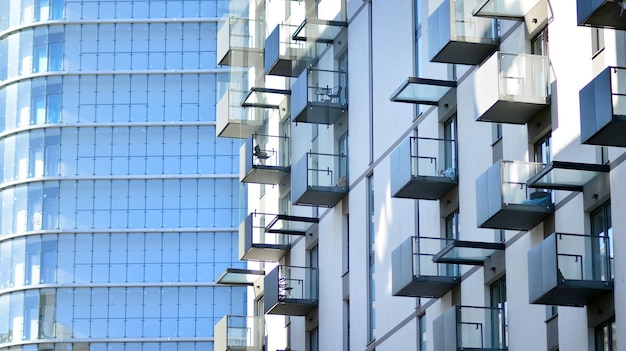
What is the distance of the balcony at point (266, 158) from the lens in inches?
1933

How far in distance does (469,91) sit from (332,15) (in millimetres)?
11477

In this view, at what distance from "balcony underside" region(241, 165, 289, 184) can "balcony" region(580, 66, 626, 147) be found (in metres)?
22.1

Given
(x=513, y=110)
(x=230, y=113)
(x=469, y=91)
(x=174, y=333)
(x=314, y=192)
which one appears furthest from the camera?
(x=174, y=333)

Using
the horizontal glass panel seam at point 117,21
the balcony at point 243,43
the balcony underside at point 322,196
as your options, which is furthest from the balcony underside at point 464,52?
the horizontal glass panel seam at point 117,21

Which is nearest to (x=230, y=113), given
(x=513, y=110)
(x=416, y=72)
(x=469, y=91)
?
(x=416, y=72)

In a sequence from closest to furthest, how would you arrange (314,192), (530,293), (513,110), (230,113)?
1. (530,293)
2. (513,110)
3. (314,192)
4. (230,113)

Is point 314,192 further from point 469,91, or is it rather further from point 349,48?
point 469,91

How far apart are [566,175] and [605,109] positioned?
2969 mm

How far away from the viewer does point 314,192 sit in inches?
1743

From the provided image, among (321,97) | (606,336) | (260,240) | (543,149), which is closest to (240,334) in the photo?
(260,240)

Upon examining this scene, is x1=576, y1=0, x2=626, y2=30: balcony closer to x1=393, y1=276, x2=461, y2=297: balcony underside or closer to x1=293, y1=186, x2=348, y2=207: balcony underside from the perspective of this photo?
x1=393, y1=276, x2=461, y2=297: balcony underside

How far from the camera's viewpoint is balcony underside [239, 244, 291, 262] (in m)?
50.3

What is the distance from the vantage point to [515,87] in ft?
104

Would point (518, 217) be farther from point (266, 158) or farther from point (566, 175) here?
point (266, 158)
